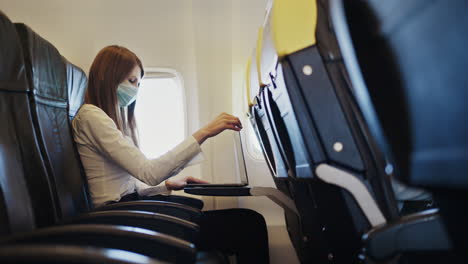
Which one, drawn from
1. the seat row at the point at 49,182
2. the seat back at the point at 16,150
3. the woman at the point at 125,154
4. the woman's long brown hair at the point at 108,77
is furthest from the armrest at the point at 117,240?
the woman's long brown hair at the point at 108,77

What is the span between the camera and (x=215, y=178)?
8.20 feet

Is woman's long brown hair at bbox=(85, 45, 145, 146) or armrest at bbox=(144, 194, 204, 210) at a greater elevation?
woman's long brown hair at bbox=(85, 45, 145, 146)

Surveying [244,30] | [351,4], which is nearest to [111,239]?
[351,4]

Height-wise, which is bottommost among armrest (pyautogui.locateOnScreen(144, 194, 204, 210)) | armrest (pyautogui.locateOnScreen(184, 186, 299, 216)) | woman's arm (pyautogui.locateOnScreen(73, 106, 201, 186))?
armrest (pyautogui.locateOnScreen(144, 194, 204, 210))

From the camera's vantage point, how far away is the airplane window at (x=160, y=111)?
258 cm

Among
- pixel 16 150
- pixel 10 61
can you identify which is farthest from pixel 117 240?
pixel 10 61

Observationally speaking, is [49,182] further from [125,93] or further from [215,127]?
[215,127]

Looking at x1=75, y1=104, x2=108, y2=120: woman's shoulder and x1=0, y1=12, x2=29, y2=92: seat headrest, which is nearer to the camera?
x1=0, y1=12, x2=29, y2=92: seat headrest

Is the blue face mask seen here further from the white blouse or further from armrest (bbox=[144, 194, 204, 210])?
armrest (bbox=[144, 194, 204, 210])

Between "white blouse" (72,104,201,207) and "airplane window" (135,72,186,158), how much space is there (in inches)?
35.8

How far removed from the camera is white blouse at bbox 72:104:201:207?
58.7 inches

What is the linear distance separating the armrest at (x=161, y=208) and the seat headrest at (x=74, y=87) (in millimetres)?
623

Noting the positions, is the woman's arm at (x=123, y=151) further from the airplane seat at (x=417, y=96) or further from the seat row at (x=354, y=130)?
the airplane seat at (x=417, y=96)

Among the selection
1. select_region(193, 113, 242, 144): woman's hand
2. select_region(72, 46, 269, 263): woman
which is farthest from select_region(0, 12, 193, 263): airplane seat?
select_region(193, 113, 242, 144): woman's hand
